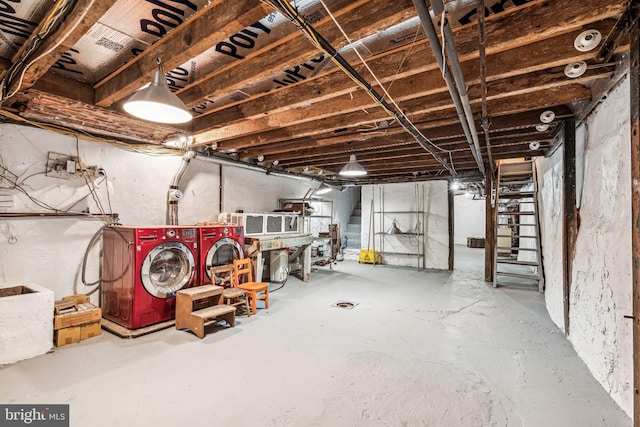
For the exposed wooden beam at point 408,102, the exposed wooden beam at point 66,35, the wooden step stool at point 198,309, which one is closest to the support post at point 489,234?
the exposed wooden beam at point 408,102

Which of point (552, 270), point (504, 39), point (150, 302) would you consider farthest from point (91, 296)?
point (552, 270)

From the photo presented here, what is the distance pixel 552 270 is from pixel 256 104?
14.2 ft

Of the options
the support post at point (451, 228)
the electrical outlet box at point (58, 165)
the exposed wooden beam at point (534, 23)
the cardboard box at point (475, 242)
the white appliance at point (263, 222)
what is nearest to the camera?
the exposed wooden beam at point (534, 23)

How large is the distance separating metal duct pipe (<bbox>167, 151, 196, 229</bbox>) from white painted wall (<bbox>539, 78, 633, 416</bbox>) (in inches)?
177

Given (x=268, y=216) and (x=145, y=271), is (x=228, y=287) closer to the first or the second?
(x=145, y=271)

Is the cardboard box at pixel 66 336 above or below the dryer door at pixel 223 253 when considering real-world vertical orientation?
below

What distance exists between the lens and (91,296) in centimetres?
349

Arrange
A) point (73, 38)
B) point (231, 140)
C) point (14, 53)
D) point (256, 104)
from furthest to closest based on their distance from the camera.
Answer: point (231, 140)
point (256, 104)
point (14, 53)
point (73, 38)

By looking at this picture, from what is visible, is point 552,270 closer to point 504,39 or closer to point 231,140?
point 504,39

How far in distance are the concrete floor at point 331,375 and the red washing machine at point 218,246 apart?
0.79 metres

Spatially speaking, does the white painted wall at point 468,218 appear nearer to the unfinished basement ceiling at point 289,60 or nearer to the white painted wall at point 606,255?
the unfinished basement ceiling at point 289,60

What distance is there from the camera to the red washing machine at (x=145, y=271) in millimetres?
3068

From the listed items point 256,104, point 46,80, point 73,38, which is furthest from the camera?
point 256,104

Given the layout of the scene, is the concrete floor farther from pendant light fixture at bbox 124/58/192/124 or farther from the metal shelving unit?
the metal shelving unit
